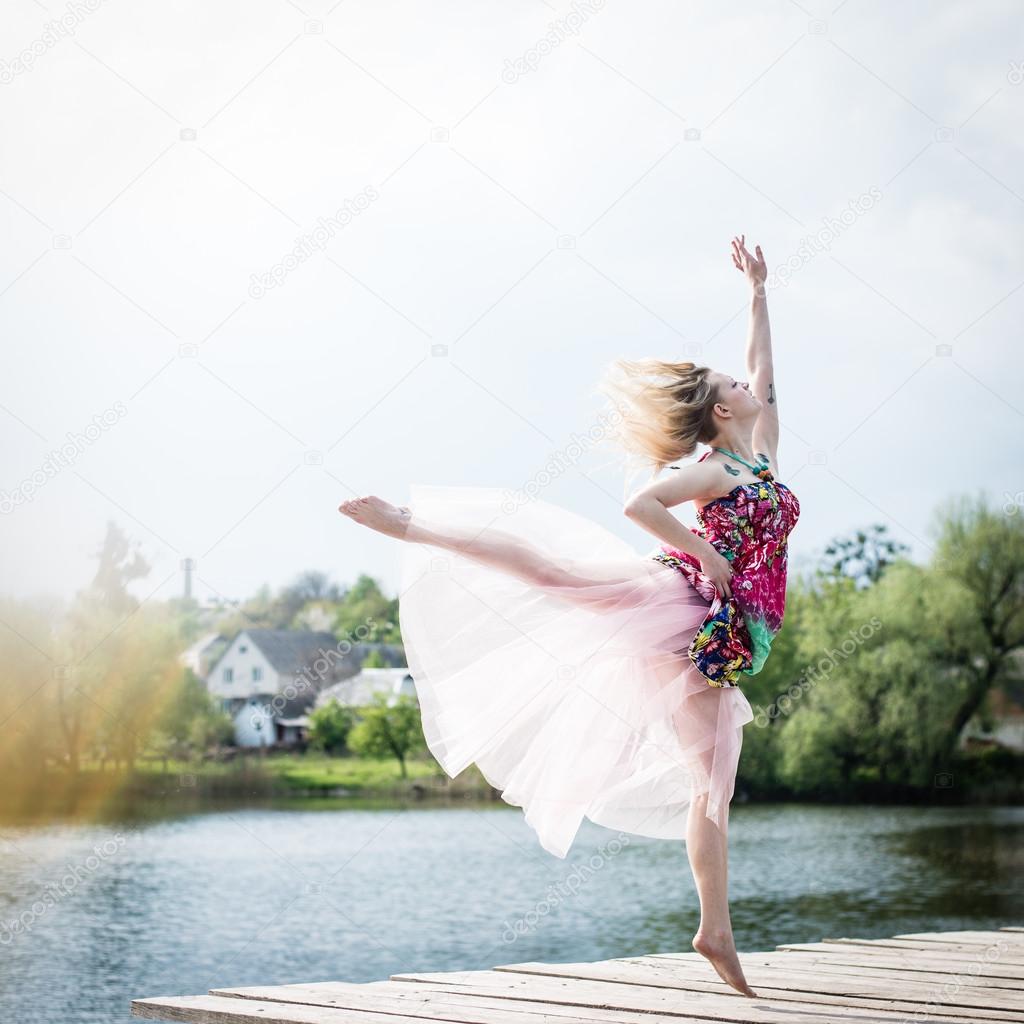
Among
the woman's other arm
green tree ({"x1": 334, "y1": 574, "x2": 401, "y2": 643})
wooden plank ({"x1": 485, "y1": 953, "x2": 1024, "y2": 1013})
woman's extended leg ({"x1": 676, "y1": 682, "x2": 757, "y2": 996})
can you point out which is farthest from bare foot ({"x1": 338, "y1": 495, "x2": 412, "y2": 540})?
green tree ({"x1": 334, "y1": 574, "x2": 401, "y2": 643})

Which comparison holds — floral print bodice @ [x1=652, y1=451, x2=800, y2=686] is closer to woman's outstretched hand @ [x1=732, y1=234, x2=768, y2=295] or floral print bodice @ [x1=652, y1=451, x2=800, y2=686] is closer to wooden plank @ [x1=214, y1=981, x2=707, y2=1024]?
woman's outstretched hand @ [x1=732, y1=234, x2=768, y2=295]

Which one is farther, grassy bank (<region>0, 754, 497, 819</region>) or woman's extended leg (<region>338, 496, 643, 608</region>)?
grassy bank (<region>0, 754, 497, 819</region>)

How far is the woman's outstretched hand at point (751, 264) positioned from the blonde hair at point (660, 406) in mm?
560

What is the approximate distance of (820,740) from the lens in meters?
33.6

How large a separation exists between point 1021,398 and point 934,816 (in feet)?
67.8

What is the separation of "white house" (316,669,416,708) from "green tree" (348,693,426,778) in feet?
8.47

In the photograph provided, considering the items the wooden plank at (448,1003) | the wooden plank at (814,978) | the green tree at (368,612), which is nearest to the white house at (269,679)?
the green tree at (368,612)

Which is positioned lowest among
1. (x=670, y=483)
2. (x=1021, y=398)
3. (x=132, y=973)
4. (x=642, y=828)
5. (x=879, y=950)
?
(x=132, y=973)

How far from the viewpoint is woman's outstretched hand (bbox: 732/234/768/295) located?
4758 millimetres

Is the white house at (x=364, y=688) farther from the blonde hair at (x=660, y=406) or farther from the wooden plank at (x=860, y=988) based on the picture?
the blonde hair at (x=660, y=406)

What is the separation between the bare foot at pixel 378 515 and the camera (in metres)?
4.20

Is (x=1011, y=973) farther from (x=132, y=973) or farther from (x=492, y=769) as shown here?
(x=132, y=973)

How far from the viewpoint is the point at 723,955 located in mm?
3994

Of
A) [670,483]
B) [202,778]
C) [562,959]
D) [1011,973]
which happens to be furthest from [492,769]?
[202,778]
